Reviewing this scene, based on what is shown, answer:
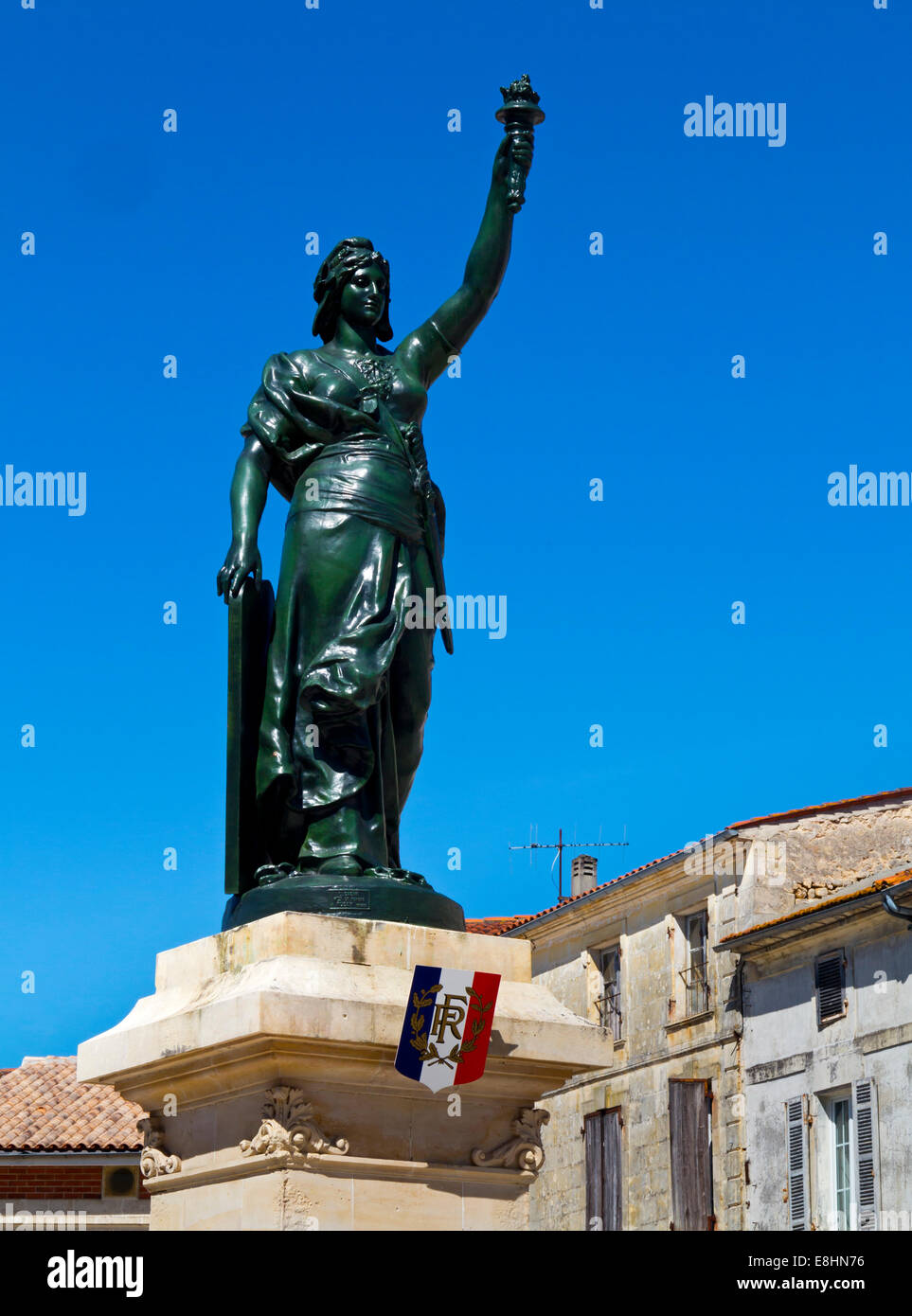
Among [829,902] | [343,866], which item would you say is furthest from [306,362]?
[829,902]

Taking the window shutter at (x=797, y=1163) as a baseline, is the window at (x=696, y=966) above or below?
above

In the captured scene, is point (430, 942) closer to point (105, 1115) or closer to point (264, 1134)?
point (264, 1134)

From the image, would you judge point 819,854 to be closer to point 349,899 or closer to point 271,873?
point 271,873

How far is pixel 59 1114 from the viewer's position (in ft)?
110

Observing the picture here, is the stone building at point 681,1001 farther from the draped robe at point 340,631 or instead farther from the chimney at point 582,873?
the draped robe at point 340,631

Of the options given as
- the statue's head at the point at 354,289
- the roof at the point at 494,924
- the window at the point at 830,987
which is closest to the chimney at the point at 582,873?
the roof at the point at 494,924

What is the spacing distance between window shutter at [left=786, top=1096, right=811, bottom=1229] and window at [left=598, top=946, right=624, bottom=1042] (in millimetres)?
6021

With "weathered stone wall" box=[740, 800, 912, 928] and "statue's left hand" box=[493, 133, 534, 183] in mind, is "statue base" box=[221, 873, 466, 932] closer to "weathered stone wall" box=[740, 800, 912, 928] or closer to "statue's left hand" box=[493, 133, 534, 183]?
"statue's left hand" box=[493, 133, 534, 183]

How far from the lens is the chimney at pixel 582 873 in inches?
1676

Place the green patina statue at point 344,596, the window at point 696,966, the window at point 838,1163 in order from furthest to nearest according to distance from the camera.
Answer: the window at point 696,966
the window at point 838,1163
the green patina statue at point 344,596

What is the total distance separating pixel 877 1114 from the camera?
97.1 ft

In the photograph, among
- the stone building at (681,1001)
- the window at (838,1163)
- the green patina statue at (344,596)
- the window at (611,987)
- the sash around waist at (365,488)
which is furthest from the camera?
the window at (611,987)

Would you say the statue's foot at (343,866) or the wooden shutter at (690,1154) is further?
the wooden shutter at (690,1154)

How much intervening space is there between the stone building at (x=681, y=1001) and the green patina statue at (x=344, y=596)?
2318 centimetres
